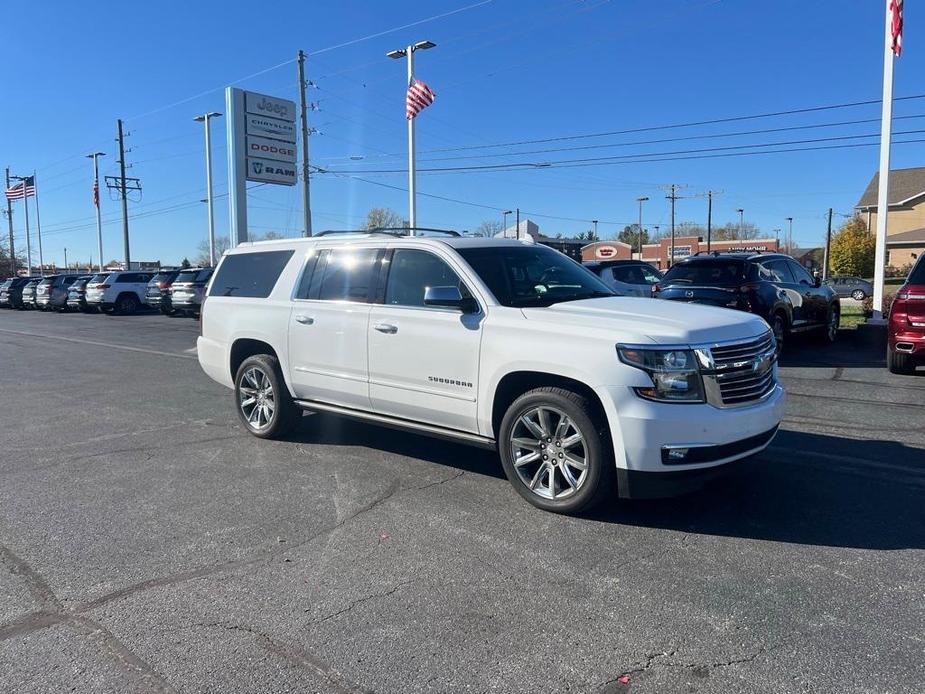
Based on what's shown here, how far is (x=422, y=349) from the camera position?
533 cm

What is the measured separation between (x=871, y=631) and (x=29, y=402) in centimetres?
928

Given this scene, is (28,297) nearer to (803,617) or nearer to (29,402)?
(29,402)

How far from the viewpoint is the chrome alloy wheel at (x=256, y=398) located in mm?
6793

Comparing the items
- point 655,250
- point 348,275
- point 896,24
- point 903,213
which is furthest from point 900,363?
point 655,250

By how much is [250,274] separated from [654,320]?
415cm

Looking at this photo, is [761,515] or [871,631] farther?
[761,515]

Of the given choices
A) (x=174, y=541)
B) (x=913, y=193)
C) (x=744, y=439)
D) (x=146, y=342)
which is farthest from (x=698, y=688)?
(x=913, y=193)

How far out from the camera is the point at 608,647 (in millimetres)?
3119

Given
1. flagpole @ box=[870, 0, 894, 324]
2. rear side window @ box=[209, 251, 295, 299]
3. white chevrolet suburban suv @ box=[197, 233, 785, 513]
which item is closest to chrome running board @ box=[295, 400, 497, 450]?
white chevrolet suburban suv @ box=[197, 233, 785, 513]

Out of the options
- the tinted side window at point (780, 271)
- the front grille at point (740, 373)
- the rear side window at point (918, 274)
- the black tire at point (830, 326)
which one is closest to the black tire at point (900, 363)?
the rear side window at point (918, 274)

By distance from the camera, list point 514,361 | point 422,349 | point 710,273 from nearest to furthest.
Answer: point 514,361, point 422,349, point 710,273

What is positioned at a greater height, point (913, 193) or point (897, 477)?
point (913, 193)

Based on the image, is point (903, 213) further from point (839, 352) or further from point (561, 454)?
point (561, 454)

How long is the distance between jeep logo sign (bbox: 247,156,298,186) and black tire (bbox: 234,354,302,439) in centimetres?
2307
